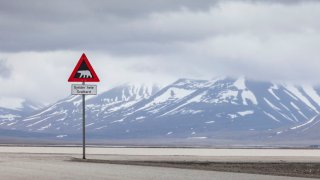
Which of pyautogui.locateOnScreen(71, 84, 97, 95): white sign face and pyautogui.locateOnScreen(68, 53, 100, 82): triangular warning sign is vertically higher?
pyautogui.locateOnScreen(68, 53, 100, 82): triangular warning sign

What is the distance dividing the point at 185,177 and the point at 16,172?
4.94m

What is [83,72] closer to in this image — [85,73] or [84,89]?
[85,73]

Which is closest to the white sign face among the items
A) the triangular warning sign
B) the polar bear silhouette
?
the triangular warning sign

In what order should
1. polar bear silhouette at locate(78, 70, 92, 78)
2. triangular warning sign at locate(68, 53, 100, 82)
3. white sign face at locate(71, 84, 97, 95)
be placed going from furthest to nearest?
polar bear silhouette at locate(78, 70, 92, 78), triangular warning sign at locate(68, 53, 100, 82), white sign face at locate(71, 84, 97, 95)

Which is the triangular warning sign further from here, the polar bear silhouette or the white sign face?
the white sign face

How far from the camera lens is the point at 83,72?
33000 millimetres

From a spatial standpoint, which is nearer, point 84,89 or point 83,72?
point 84,89

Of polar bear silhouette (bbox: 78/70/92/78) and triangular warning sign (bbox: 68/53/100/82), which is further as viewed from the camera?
polar bear silhouette (bbox: 78/70/92/78)

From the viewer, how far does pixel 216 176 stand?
23.3m

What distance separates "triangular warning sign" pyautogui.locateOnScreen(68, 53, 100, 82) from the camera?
32.8 meters

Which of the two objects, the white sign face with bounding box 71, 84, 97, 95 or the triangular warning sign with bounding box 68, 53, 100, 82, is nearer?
the white sign face with bounding box 71, 84, 97, 95

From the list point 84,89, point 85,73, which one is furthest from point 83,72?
point 84,89

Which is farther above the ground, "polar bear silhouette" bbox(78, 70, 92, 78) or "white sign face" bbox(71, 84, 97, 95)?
"polar bear silhouette" bbox(78, 70, 92, 78)

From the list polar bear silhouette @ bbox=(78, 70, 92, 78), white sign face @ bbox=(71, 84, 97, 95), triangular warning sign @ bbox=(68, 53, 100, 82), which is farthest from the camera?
polar bear silhouette @ bbox=(78, 70, 92, 78)
